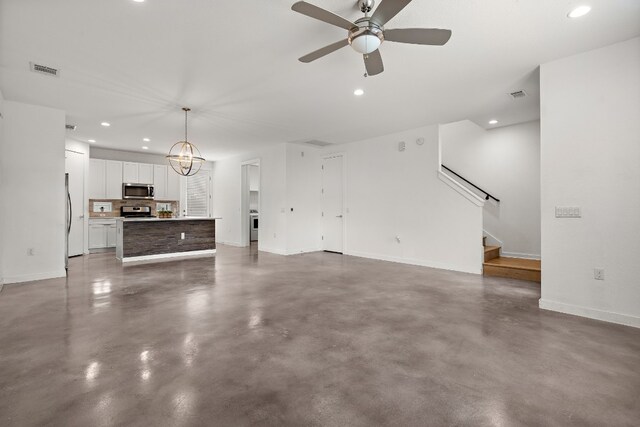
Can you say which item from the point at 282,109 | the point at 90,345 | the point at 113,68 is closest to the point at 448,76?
the point at 282,109

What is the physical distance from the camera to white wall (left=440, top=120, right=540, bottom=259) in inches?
230

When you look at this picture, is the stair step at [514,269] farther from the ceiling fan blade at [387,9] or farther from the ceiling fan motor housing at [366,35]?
the ceiling fan blade at [387,9]

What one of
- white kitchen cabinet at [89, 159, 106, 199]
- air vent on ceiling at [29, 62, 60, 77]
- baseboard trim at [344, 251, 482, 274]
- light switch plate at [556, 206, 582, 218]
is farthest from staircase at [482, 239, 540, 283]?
white kitchen cabinet at [89, 159, 106, 199]

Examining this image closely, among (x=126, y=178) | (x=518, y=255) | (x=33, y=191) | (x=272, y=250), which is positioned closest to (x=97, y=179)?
(x=126, y=178)

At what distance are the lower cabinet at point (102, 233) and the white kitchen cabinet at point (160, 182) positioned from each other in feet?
4.42

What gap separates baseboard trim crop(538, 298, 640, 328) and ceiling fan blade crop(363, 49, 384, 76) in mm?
3227

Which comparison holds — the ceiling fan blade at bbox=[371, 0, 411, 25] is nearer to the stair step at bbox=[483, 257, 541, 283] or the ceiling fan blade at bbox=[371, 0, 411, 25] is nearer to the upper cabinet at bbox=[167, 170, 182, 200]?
the stair step at bbox=[483, 257, 541, 283]

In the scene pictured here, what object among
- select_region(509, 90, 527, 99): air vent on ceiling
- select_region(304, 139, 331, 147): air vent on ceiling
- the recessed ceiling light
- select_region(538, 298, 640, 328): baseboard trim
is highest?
select_region(304, 139, 331, 147): air vent on ceiling

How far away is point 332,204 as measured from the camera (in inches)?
307

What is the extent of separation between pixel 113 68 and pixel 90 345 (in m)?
3.04

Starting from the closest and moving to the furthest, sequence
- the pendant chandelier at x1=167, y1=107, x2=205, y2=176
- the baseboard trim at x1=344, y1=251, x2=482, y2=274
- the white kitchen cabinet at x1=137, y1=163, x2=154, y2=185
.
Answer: the pendant chandelier at x1=167, y1=107, x2=205, y2=176
the baseboard trim at x1=344, y1=251, x2=482, y2=274
the white kitchen cabinet at x1=137, y1=163, x2=154, y2=185

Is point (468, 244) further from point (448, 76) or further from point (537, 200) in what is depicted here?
point (448, 76)

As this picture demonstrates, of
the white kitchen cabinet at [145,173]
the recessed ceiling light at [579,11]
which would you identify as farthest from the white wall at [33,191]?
the recessed ceiling light at [579,11]

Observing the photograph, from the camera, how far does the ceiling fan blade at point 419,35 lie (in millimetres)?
2217
